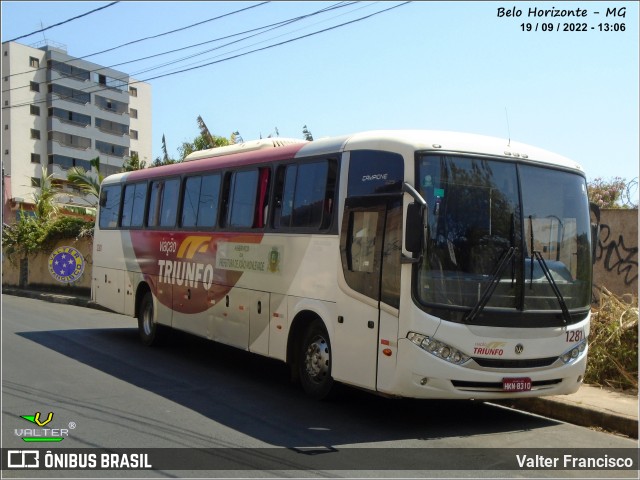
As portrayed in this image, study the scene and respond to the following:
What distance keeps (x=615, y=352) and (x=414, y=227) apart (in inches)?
170

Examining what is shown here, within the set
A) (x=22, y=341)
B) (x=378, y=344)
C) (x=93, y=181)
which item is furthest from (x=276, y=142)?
(x=93, y=181)

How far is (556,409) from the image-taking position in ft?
27.9

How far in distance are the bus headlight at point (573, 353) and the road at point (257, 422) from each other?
30.2 inches

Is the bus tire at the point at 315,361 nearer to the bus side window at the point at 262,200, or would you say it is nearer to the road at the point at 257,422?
the road at the point at 257,422

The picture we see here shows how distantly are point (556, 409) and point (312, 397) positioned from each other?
9.64 feet

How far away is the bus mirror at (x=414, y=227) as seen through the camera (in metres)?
7.27

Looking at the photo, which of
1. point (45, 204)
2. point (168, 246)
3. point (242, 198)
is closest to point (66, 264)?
point (45, 204)

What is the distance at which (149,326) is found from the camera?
13.7m

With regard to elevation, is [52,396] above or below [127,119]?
below

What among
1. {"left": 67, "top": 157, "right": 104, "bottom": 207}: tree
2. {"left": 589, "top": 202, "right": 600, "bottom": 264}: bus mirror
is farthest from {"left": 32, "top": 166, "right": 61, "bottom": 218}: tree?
{"left": 589, "top": 202, "right": 600, "bottom": 264}: bus mirror

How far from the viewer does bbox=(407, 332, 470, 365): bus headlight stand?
7.34 metres

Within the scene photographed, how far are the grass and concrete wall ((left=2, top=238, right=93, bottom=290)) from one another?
1973 cm

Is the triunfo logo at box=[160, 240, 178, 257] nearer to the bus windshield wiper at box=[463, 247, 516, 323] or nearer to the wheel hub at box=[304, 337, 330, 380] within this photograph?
the wheel hub at box=[304, 337, 330, 380]

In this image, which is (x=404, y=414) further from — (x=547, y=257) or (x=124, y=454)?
(x=124, y=454)
